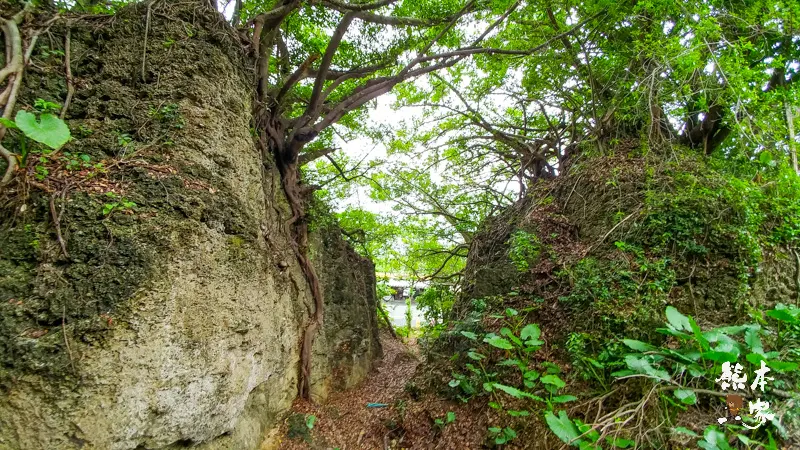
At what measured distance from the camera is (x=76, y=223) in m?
2.39

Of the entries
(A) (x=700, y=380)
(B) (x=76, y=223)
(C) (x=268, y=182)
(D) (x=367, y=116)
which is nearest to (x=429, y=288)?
(D) (x=367, y=116)

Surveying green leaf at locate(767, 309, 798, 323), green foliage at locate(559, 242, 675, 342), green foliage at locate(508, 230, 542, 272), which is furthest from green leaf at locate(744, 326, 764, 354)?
green foliage at locate(508, 230, 542, 272)

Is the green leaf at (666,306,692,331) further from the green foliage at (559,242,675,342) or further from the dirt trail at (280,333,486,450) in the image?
the dirt trail at (280,333,486,450)

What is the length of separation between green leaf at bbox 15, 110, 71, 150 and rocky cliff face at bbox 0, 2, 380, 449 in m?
0.35

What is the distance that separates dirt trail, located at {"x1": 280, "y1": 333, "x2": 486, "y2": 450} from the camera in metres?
3.59

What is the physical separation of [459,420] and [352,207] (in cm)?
592

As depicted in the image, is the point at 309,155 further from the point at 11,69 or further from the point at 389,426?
the point at 389,426

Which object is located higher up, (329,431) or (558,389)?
(558,389)

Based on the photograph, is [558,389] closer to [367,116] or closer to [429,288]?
[429,288]

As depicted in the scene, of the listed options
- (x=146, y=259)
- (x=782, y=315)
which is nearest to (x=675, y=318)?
(x=782, y=315)

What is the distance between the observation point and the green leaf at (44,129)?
7.18ft

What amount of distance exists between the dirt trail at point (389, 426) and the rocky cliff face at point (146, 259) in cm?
49

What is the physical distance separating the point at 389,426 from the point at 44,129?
431 centimetres

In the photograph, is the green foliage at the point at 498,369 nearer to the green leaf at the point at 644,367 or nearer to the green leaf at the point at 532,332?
the green leaf at the point at 532,332
